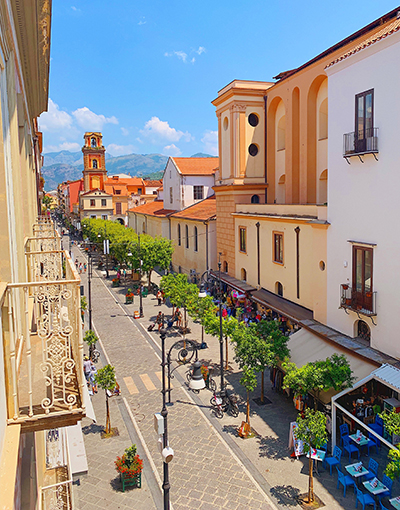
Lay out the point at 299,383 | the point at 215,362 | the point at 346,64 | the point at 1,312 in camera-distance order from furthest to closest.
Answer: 1. the point at 215,362
2. the point at 346,64
3. the point at 299,383
4. the point at 1,312

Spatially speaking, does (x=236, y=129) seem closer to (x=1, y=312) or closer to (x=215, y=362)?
(x=215, y=362)

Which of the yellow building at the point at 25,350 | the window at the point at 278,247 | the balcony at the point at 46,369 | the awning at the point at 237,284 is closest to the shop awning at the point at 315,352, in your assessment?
the window at the point at 278,247

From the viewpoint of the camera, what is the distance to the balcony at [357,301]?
14.2m

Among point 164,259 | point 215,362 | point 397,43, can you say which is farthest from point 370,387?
point 164,259

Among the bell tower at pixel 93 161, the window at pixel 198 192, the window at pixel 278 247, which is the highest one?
the bell tower at pixel 93 161

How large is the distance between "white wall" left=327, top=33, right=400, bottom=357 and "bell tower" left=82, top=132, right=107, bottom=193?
66.1 metres

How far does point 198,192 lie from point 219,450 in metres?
33.7

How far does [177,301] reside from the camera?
22688mm

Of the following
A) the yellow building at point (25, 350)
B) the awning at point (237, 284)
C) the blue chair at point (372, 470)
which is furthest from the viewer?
the awning at point (237, 284)

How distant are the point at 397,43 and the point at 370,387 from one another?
35.1ft

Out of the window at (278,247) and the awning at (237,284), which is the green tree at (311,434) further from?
the awning at (237,284)

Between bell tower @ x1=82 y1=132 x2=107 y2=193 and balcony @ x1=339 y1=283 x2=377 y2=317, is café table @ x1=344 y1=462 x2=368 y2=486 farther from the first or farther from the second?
bell tower @ x1=82 y1=132 x2=107 y2=193

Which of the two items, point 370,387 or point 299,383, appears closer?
point 299,383

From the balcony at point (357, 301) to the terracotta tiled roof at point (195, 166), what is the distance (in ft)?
98.9
